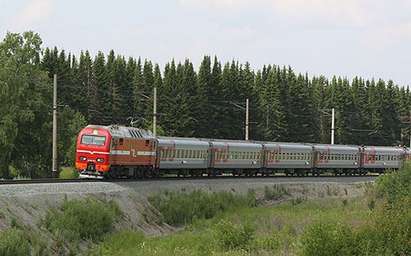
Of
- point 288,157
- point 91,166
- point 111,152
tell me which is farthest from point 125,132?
point 288,157

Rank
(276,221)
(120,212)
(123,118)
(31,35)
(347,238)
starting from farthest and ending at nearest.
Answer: (123,118) < (31,35) < (276,221) < (120,212) < (347,238)

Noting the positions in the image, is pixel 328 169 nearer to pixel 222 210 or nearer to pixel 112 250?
pixel 222 210

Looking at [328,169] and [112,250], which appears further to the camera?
[328,169]

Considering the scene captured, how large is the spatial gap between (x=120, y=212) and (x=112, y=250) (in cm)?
467

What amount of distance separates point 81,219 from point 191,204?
1113 centimetres

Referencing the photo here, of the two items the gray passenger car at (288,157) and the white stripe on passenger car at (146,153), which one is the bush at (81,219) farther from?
the gray passenger car at (288,157)

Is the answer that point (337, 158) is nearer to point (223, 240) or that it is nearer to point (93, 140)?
point (93, 140)

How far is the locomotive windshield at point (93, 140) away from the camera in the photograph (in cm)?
3884

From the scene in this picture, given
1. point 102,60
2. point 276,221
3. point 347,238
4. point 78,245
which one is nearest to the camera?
point 347,238

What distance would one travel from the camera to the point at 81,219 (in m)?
27.7

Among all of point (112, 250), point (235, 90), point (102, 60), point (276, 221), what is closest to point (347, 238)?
point (112, 250)

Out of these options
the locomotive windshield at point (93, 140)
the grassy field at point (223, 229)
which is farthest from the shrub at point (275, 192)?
the locomotive windshield at point (93, 140)

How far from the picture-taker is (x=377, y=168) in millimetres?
72125

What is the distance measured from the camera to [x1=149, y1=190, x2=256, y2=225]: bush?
36.2 m
